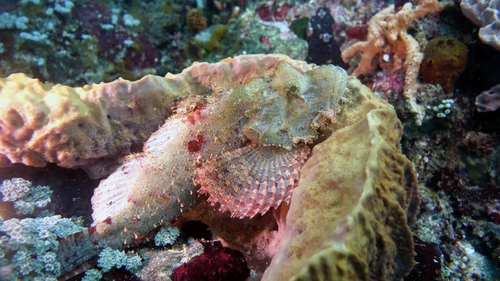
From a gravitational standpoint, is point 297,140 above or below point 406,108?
above

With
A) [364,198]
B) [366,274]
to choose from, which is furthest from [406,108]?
[366,274]

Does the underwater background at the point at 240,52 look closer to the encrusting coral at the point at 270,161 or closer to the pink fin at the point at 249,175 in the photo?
the encrusting coral at the point at 270,161

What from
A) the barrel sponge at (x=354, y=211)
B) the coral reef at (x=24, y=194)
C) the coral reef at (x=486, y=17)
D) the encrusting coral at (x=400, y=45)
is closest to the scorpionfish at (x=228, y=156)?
the barrel sponge at (x=354, y=211)

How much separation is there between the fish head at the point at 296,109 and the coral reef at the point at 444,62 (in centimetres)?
240

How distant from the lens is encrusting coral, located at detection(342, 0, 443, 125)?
446 cm

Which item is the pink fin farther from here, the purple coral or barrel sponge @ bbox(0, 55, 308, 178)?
barrel sponge @ bbox(0, 55, 308, 178)

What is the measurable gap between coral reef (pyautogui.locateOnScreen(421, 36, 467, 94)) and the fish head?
Result: 94.4 inches

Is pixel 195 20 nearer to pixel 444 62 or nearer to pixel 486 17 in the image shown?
pixel 444 62

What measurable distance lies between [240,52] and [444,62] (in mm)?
4280

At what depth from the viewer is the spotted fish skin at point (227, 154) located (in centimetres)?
304

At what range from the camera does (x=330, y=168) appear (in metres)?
2.43

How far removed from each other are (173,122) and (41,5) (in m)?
3.97

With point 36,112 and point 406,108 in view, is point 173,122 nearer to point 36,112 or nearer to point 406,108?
point 36,112

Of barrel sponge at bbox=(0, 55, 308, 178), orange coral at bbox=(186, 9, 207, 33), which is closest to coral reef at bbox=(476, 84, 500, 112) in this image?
barrel sponge at bbox=(0, 55, 308, 178)
